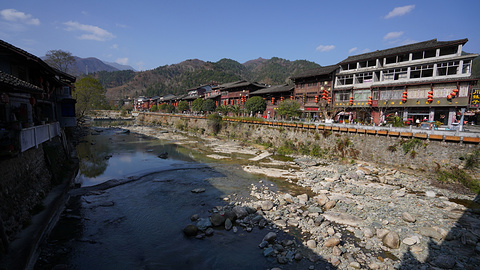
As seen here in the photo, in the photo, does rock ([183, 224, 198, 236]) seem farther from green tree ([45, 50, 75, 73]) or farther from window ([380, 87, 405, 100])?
green tree ([45, 50, 75, 73])

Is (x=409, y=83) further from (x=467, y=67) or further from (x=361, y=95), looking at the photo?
(x=361, y=95)

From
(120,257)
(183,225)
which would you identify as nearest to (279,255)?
(183,225)

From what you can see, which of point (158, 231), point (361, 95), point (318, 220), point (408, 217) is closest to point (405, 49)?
point (361, 95)

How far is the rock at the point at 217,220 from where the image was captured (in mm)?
12164

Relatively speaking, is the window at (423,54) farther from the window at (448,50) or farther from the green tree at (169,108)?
the green tree at (169,108)

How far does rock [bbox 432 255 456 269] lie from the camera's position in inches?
344

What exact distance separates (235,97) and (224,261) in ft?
172

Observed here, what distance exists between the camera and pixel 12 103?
1230 cm

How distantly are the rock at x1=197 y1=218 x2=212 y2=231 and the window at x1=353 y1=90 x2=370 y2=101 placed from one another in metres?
32.6

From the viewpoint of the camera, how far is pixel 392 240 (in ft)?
33.3

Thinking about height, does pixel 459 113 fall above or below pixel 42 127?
above

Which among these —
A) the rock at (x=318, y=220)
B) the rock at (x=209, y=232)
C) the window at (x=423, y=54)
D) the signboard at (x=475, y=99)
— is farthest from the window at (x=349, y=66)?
the rock at (x=209, y=232)

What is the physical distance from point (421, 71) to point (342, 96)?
36.1ft

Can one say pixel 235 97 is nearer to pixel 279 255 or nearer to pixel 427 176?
pixel 427 176
